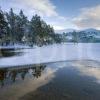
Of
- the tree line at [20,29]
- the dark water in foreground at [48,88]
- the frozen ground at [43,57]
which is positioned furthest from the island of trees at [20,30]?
the dark water in foreground at [48,88]

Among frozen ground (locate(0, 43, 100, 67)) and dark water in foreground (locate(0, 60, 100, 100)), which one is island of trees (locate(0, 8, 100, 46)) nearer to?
frozen ground (locate(0, 43, 100, 67))

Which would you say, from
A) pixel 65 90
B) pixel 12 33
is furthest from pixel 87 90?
pixel 12 33

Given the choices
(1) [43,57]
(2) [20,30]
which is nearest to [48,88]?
(1) [43,57]

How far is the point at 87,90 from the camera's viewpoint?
1434 cm

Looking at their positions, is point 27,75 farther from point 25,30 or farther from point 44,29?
point 44,29

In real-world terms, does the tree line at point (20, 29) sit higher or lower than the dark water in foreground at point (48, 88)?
higher

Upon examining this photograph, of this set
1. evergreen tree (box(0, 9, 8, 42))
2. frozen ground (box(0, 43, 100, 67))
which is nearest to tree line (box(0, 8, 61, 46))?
evergreen tree (box(0, 9, 8, 42))

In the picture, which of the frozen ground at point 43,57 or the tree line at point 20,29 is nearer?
the frozen ground at point 43,57

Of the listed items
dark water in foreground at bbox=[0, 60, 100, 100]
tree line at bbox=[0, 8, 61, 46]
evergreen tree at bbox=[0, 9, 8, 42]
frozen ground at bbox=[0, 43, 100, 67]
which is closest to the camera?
dark water in foreground at bbox=[0, 60, 100, 100]

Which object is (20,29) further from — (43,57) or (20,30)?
(43,57)

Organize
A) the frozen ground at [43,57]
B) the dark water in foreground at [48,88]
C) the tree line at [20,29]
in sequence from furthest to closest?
the tree line at [20,29], the frozen ground at [43,57], the dark water in foreground at [48,88]

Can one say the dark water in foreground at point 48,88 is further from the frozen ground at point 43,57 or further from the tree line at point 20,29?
the tree line at point 20,29

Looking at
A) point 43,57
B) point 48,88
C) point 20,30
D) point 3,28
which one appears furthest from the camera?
point 20,30

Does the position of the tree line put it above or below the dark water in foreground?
above
